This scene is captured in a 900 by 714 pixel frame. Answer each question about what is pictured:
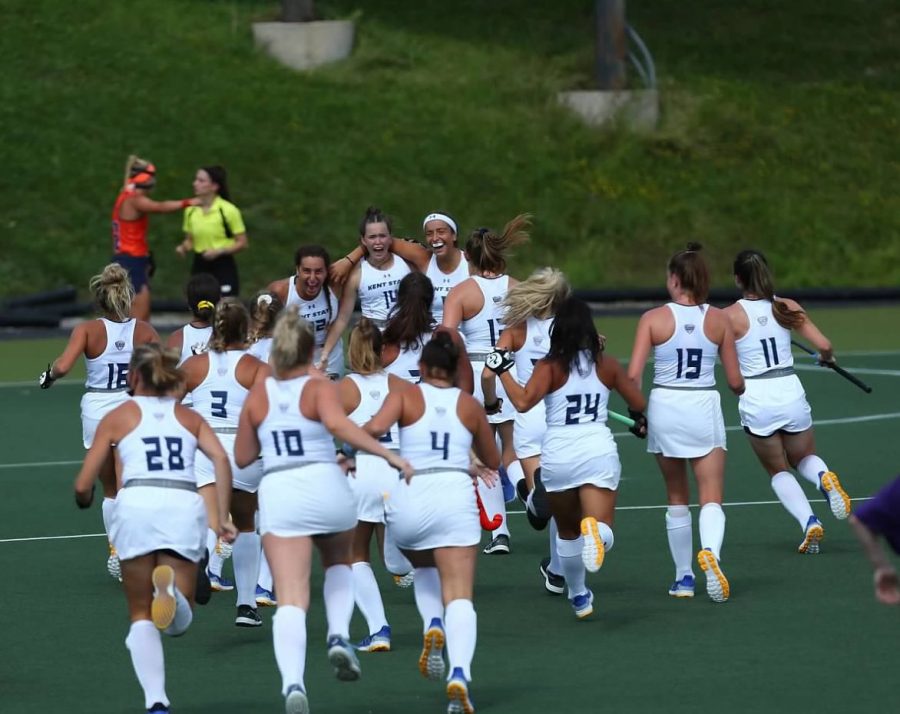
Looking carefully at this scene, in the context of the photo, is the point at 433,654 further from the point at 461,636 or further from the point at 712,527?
the point at 712,527

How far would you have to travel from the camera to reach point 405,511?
29.2 ft

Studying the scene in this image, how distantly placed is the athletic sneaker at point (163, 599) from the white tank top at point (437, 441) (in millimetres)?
1283

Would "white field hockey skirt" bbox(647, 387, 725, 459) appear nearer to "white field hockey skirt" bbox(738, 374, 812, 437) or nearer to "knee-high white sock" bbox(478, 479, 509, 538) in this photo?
"white field hockey skirt" bbox(738, 374, 812, 437)

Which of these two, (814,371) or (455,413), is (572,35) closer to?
(814,371)

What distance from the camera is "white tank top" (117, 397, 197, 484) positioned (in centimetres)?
870

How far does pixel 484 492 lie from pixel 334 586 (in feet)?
13.8

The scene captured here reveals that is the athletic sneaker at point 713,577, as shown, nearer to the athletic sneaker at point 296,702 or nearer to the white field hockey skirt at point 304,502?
the white field hockey skirt at point 304,502

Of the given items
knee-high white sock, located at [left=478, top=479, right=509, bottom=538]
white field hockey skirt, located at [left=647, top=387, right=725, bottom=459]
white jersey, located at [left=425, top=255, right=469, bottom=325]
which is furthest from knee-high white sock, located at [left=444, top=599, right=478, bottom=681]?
white jersey, located at [left=425, top=255, right=469, bottom=325]

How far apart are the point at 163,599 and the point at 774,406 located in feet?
17.6

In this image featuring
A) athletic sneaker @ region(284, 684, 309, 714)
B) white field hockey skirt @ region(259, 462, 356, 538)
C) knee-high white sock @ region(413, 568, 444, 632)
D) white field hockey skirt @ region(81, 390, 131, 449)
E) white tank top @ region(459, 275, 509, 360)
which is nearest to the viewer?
athletic sneaker @ region(284, 684, 309, 714)

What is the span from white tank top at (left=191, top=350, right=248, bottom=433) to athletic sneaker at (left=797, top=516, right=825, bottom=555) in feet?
13.3

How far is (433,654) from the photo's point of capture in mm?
9031

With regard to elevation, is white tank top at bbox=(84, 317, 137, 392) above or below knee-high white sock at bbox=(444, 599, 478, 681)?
above

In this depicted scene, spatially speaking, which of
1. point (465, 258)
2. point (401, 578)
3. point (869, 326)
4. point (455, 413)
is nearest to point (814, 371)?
point (869, 326)
